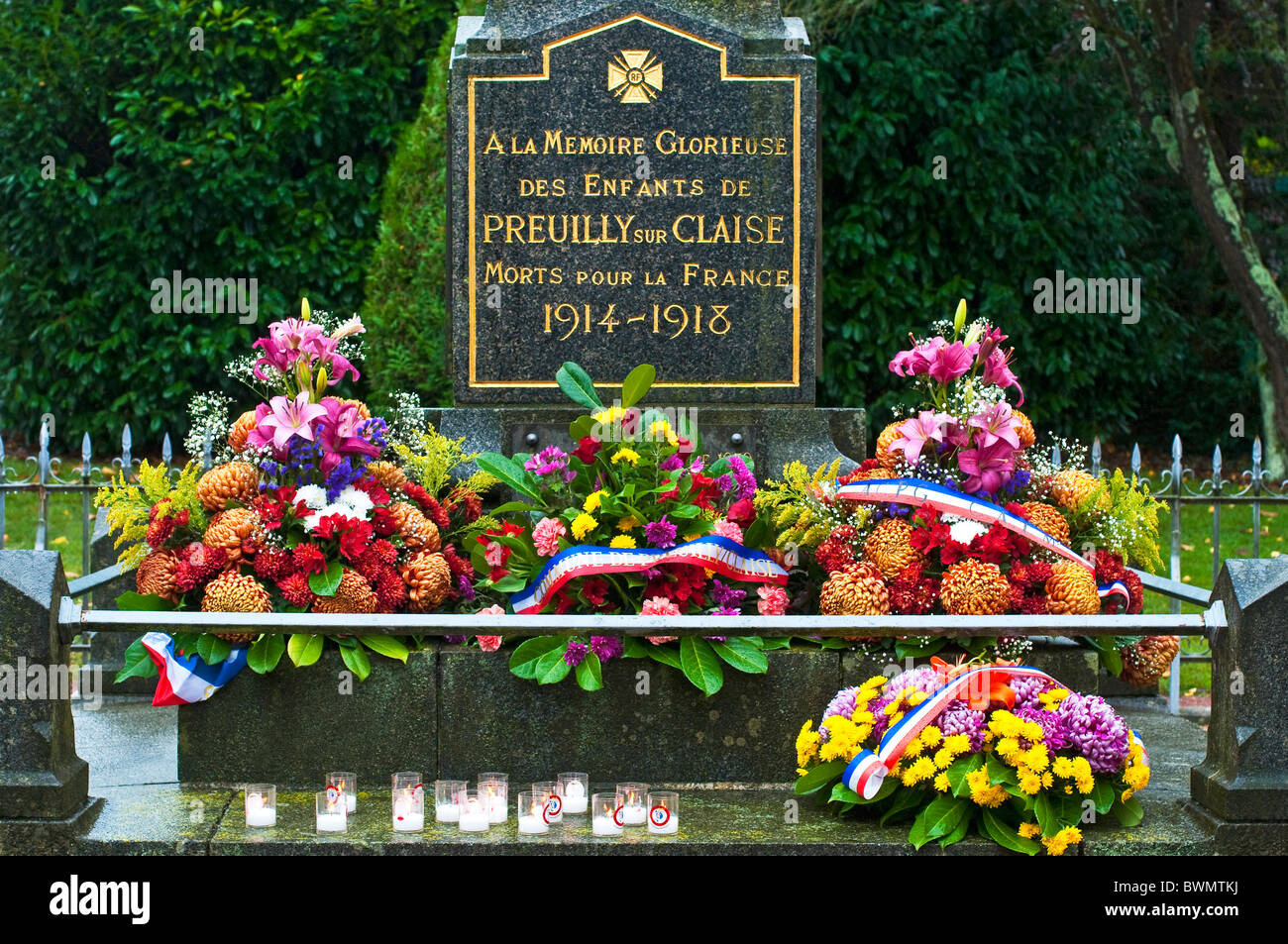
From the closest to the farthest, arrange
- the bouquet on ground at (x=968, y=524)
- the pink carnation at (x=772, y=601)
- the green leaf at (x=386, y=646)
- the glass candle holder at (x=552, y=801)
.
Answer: the glass candle holder at (x=552, y=801)
the green leaf at (x=386, y=646)
the bouquet on ground at (x=968, y=524)
the pink carnation at (x=772, y=601)

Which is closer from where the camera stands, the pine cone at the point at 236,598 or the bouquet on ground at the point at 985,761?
the bouquet on ground at the point at 985,761

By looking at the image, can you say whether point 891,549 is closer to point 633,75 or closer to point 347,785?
point 347,785

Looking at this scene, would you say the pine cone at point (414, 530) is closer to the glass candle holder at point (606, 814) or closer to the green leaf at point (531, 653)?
the green leaf at point (531, 653)

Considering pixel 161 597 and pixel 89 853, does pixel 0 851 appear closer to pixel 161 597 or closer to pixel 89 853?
pixel 89 853

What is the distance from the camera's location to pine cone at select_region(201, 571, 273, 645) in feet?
15.8

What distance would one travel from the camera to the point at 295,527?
5074 mm

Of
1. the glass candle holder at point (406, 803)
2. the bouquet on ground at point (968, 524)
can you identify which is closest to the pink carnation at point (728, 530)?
the bouquet on ground at point (968, 524)

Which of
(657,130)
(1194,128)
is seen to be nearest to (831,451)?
(657,130)

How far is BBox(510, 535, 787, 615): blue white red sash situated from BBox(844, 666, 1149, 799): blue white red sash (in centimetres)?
85

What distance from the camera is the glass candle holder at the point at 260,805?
440 centimetres

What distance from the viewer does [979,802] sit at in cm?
423

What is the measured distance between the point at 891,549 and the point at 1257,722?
4.10 feet

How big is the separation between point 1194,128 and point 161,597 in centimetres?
986

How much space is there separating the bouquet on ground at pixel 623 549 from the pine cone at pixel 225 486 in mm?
806
